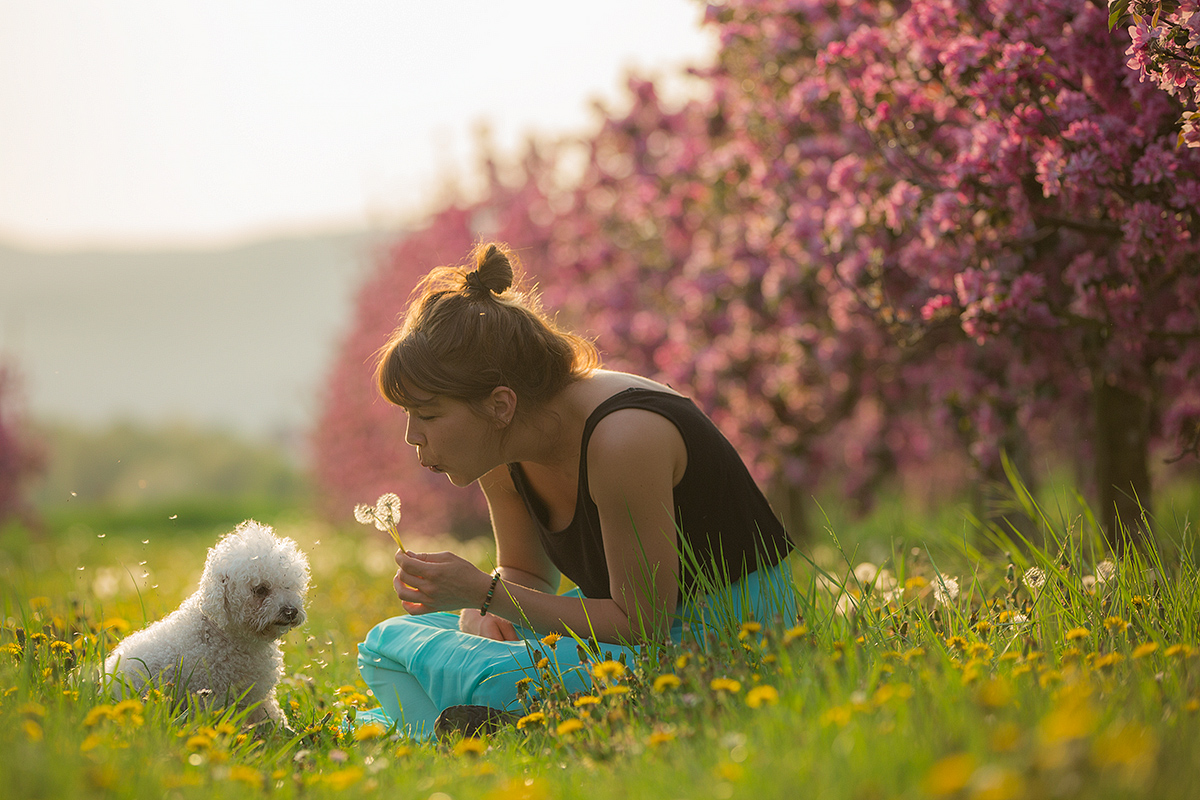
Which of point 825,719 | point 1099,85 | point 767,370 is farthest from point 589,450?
point 767,370

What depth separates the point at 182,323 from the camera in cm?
8981

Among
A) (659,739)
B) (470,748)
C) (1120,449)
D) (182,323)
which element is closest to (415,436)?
(470,748)

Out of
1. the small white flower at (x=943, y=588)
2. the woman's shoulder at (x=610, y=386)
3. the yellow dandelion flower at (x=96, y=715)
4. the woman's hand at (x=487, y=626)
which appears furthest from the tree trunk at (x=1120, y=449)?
the yellow dandelion flower at (x=96, y=715)

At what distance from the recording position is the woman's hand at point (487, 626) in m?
3.18

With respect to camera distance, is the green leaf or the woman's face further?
the woman's face

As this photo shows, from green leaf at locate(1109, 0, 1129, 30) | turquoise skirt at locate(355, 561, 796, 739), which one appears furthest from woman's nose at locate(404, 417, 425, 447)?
green leaf at locate(1109, 0, 1129, 30)

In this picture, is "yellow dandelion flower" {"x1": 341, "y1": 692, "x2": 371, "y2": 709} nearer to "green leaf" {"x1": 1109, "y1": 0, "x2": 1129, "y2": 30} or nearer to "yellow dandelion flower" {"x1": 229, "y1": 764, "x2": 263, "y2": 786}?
"yellow dandelion flower" {"x1": 229, "y1": 764, "x2": 263, "y2": 786}

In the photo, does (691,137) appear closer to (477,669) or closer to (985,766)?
(477,669)

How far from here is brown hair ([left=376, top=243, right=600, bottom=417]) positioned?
2773 mm

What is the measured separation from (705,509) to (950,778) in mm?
1656

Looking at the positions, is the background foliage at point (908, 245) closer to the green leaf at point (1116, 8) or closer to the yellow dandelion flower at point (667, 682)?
the green leaf at point (1116, 8)

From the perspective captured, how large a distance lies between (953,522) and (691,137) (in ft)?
11.2

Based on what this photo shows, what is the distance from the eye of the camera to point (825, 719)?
5.81 ft

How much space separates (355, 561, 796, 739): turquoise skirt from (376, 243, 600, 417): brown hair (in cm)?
77
